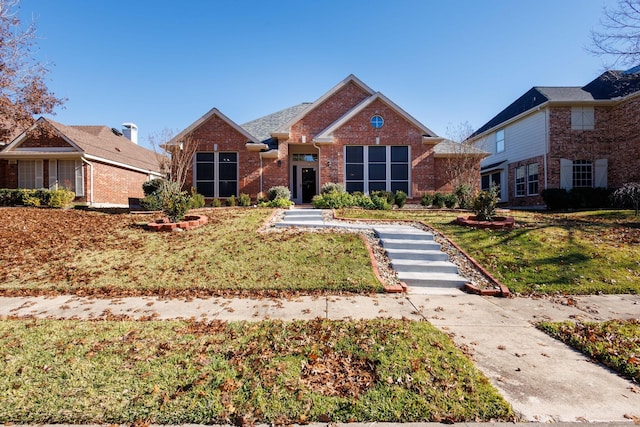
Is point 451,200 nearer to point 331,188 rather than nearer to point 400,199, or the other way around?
point 400,199

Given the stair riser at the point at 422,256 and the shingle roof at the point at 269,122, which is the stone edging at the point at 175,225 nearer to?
the stair riser at the point at 422,256

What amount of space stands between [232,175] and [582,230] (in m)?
15.7

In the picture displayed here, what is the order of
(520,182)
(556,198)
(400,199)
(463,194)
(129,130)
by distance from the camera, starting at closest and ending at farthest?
(463,194), (400,199), (556,198), (520,182), (129,130)

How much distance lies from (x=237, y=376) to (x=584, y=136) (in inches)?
956

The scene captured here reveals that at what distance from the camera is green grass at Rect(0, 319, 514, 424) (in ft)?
8.36

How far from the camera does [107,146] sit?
72.1 feet

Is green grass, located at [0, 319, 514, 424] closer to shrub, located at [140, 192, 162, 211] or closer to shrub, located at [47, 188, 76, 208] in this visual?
shrub, located at [140, 192, 162, 211]

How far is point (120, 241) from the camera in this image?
29.5 ft

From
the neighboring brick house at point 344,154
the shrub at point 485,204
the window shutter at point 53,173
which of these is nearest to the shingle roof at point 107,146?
the window shutter at point 53,173

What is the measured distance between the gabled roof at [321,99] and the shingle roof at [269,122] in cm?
175

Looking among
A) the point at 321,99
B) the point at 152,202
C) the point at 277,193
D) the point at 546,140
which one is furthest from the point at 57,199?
the point at 546,140

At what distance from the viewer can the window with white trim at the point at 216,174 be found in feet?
56.3

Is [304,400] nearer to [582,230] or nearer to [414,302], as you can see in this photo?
[414,302]

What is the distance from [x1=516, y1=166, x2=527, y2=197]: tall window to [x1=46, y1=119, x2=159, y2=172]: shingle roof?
2430 cm
